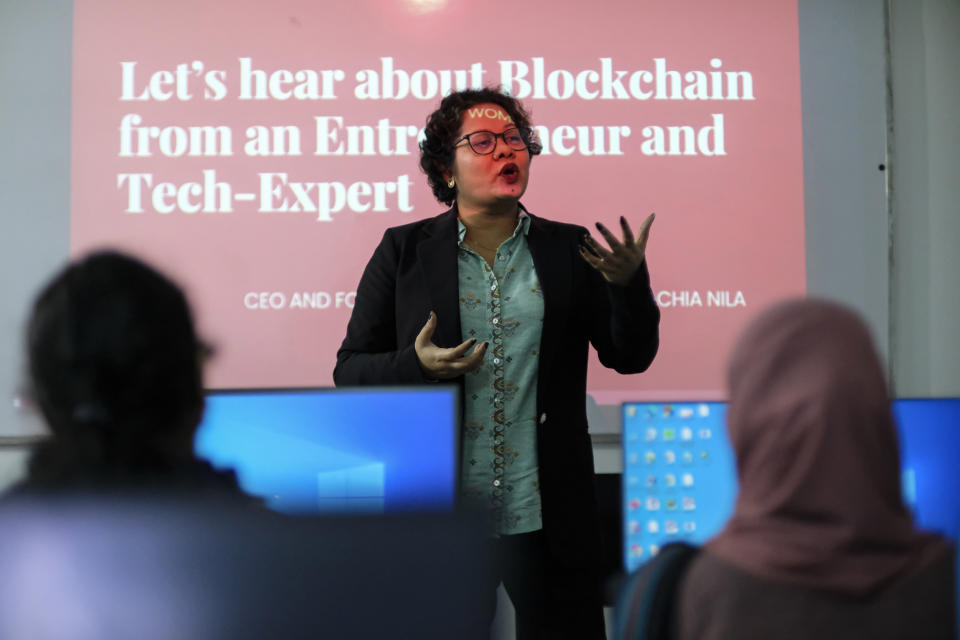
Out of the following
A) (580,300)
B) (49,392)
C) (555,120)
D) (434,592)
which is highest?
(555,120)

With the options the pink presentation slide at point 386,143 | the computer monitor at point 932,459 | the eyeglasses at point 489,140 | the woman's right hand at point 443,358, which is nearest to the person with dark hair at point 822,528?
the woman's right hand at point 443,358

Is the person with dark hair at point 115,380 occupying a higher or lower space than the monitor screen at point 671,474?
higher

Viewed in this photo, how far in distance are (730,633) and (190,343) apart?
1.73 feet

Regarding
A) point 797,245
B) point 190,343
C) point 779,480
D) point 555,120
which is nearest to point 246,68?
point 555,120

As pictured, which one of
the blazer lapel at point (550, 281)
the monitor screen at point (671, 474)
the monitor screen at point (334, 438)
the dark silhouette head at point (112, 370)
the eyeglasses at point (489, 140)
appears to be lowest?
the monitor screen at point (671, 474)

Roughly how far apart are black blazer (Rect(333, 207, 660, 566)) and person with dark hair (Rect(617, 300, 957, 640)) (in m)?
0.65

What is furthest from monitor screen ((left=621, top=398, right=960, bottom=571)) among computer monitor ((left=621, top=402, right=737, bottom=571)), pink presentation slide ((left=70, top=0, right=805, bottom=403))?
pink presentation slide ((left=70, top=0, right=805, bottom=403))

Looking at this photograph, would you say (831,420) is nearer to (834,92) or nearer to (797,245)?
(797,245)

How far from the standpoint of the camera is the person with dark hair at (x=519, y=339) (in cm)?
139

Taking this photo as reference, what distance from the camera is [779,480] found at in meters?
0.72

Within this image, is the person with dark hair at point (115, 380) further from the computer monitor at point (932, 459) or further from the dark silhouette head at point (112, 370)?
the computer monitor at point (932, 459)

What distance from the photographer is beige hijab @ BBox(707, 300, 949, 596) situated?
0.70 meters

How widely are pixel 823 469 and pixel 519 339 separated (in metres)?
0.78

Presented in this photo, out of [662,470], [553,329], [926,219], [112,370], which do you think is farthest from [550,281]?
[926,219]
